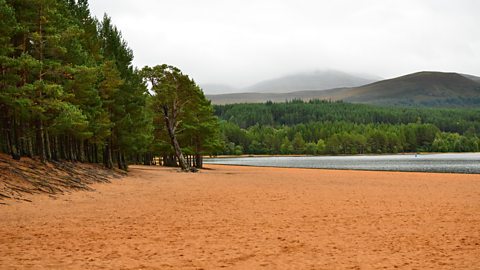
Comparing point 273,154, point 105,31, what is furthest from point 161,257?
point 273,154

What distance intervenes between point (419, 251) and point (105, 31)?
138 ft

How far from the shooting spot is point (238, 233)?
506 inches

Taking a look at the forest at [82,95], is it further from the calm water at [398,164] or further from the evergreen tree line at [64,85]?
the calm water at [398,164]

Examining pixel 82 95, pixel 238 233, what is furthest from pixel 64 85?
pixel 238 233

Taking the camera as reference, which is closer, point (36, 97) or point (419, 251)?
point (419, 251)

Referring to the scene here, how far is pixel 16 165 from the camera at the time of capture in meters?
23.0

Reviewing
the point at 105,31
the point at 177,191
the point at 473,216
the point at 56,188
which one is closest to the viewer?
the point at 473,216

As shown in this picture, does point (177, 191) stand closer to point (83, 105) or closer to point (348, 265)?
point (83, 105)

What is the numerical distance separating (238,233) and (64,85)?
2237cm

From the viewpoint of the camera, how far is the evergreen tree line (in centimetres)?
2348

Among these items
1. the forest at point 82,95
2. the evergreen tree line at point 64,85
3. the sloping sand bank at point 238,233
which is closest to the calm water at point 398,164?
the forest at point 82,95

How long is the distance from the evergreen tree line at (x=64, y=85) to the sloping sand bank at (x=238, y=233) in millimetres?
6993

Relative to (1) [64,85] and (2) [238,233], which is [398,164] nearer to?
(1) [64,85]

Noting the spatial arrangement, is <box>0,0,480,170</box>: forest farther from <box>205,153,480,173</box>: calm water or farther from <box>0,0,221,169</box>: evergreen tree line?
<box>205,153,480,173</box>: calm water
